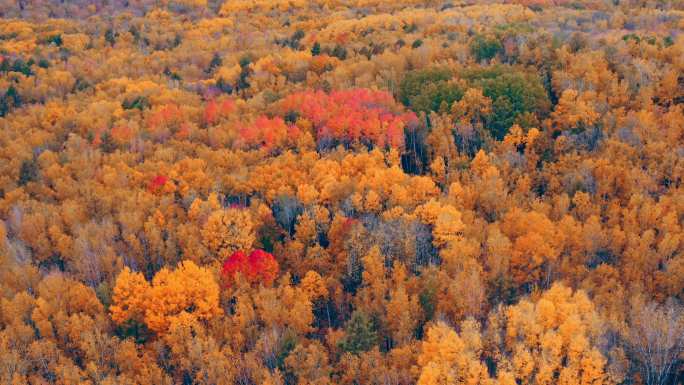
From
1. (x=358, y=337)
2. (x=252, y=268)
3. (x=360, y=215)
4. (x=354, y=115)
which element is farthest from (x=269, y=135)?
(x=358, y=337)

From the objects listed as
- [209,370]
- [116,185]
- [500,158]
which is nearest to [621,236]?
[500,158]

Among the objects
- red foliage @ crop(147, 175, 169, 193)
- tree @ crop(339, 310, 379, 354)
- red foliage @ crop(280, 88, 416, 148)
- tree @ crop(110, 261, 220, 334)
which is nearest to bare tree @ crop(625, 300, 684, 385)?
tree @ crop(339, 310, 379, 354)

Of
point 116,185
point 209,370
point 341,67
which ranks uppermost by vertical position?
point 341,67

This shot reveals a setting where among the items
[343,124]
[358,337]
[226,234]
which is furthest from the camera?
[343,124]

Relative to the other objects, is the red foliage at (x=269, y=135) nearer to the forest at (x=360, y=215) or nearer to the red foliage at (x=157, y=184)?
the forest at (x=360, y=215)

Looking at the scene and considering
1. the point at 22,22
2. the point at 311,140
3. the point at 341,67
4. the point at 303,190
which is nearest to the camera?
the point at 303,190

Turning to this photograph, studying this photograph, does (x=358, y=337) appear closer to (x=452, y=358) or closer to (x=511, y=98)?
(x=452, y=358)

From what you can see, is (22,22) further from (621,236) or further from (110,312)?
(621,236)
